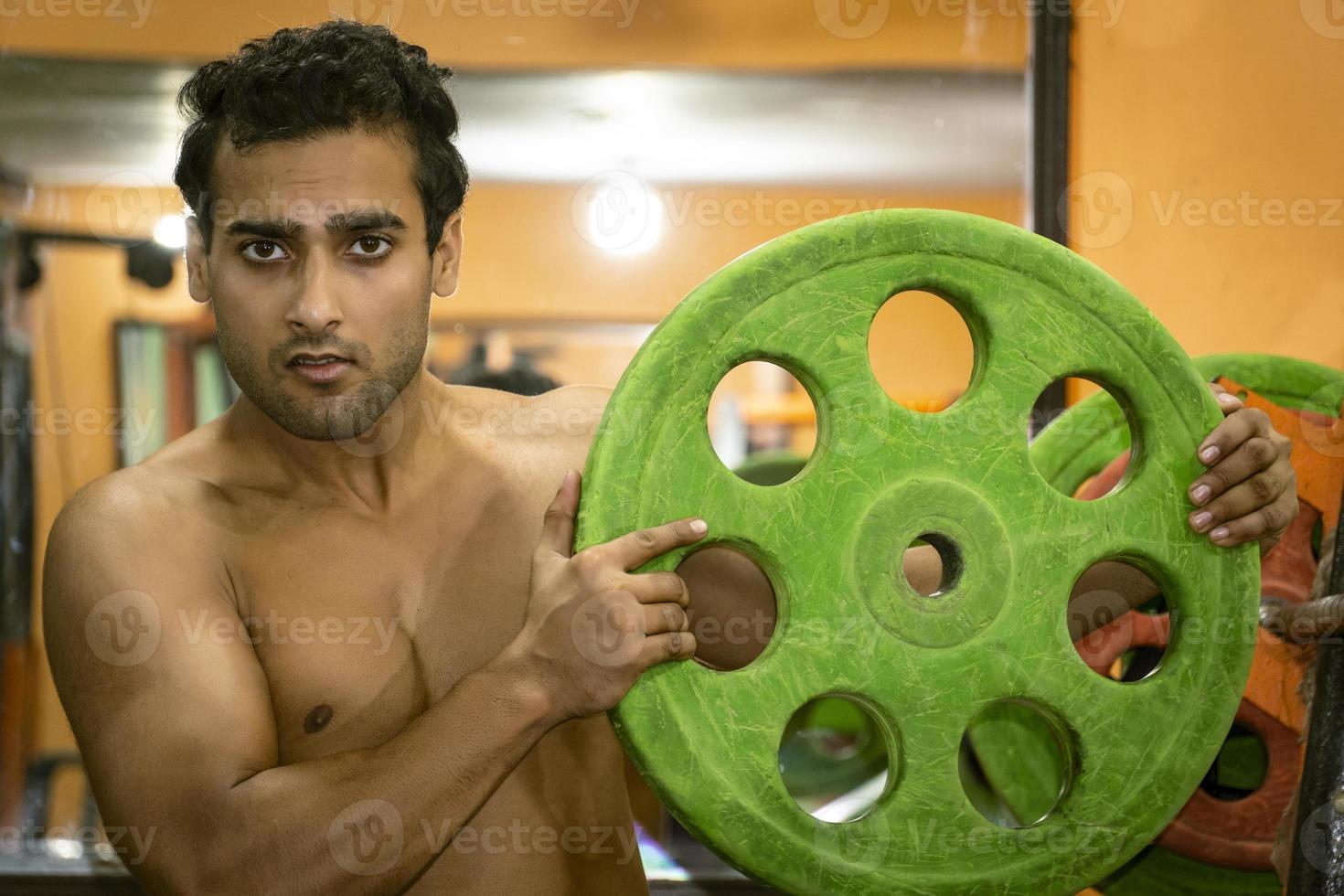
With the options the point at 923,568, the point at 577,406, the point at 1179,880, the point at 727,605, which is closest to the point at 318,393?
the point at 577,406

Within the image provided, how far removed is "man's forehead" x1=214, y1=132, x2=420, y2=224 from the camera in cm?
115

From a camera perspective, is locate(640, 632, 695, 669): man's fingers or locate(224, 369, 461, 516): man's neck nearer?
locate(640, 632, 695, 669): man's fingers

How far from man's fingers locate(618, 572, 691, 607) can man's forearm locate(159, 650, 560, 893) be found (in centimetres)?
13

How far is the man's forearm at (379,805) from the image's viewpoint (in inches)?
39.2

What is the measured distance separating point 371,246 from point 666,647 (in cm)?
53

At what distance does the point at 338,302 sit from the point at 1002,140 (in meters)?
1.44

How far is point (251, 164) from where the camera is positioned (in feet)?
3.83

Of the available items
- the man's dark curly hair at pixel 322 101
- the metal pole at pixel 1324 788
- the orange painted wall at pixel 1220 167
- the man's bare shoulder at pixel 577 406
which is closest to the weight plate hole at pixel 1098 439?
the metal pole at pixel 1324 788

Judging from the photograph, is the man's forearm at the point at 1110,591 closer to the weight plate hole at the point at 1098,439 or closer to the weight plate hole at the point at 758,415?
the weight plate hole at the point at 1098,439

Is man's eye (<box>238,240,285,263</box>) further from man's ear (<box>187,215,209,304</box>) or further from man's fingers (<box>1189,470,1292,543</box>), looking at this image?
man's fingers (<box>1189,470,1292,543</box>)

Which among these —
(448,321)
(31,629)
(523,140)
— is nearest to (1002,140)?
(523,140)

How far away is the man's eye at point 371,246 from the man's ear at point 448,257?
11 cm

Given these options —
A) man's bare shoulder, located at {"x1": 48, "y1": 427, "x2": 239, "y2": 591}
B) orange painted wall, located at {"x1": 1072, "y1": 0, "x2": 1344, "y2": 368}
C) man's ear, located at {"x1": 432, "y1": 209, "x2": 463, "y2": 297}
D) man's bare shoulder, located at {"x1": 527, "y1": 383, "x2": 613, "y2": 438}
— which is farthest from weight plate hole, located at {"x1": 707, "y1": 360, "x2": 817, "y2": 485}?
man's bare shoulder, located at {"x1": 48, "y1": 427, "x2": 239, "y2": 591}

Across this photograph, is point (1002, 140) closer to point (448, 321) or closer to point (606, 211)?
point (606, 211)
